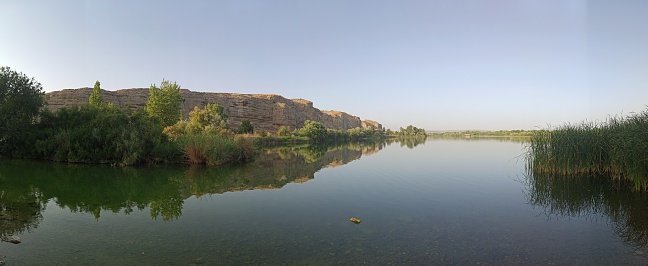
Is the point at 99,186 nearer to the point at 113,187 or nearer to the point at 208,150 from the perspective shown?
the point at 113,187

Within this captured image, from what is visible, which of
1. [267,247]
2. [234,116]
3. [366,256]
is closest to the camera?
[366,256]

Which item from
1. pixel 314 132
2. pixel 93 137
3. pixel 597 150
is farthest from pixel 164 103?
pixel 597 150

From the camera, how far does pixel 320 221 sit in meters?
7.78

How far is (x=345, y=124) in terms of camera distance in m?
170

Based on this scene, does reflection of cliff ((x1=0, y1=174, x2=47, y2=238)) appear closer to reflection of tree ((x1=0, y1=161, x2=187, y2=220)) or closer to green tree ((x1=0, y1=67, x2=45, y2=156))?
reflection of tree ((x1=0, y1=161, x2=187, y2=220))

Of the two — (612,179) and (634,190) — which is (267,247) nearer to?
(634,190)

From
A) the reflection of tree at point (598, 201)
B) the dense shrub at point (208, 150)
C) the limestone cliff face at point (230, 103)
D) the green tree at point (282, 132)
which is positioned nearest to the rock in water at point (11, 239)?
the reflection of tree at point (598, 201)

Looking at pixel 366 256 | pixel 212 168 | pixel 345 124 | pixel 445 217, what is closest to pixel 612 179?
pixel 445 217

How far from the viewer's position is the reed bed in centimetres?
1065

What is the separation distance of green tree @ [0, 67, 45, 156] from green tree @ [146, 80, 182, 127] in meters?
17.9

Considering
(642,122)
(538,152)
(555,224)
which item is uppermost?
(642,122)

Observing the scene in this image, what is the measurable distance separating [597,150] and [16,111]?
107 ft

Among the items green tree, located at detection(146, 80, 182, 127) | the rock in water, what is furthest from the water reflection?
green tree, located at detection(146, 80, 182, 127)

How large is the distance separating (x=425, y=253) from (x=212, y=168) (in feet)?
Result: 49.0
